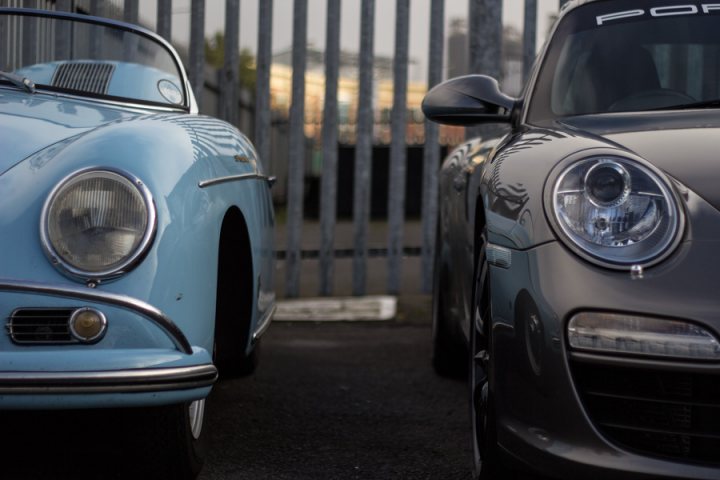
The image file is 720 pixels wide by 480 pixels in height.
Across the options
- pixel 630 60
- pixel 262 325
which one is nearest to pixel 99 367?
pixel 262 325

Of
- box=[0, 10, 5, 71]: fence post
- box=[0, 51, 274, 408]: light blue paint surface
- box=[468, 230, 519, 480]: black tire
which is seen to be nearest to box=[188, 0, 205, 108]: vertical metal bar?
box=[0, 10, 5, 71]: fence post

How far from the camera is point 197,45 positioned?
6.64m

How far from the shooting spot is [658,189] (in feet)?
7.32

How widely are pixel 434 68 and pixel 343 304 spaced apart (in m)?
1.52

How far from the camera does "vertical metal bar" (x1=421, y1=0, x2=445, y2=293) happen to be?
6.67 m

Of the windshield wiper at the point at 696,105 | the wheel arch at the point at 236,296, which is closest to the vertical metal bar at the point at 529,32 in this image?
the wheel arch at the point at 236,296

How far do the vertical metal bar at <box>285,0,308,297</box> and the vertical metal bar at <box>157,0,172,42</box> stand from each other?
2.43 ft

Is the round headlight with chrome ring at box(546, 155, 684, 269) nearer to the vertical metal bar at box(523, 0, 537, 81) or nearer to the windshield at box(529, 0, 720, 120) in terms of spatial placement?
the windshield at box(529, 0, 720, 120)

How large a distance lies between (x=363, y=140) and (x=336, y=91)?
13.4 inches

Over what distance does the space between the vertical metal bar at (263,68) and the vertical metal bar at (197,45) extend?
13.4 inches

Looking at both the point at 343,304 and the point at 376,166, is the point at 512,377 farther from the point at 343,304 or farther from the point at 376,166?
the point at 376,166

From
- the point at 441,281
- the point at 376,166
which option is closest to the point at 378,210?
the point at 376,166

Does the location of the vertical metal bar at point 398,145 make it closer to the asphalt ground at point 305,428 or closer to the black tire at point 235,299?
the asphalt ground at point 305,428

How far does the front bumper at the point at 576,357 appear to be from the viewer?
2.08 meters
